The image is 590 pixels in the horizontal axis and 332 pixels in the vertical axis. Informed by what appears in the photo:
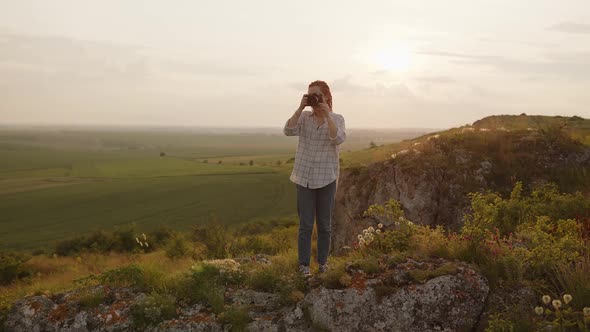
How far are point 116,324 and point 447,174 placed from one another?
8104 mm

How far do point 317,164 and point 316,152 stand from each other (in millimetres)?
169

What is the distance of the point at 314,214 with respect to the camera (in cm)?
586

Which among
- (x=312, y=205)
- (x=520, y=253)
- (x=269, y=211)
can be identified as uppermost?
(x=312, y=205)

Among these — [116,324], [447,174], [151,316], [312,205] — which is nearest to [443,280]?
[312,205]

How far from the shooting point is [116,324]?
4.92 m

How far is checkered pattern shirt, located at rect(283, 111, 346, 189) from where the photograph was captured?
5609mm

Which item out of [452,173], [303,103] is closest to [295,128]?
[303,103]

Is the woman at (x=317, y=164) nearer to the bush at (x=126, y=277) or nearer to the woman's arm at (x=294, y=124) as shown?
the woman's arm at (x=294, y=124)

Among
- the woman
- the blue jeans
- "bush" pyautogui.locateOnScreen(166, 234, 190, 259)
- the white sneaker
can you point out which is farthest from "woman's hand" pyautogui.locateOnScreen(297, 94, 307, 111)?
"bush" pyautogui.locateOnScreen(166, 234, 190, 259)

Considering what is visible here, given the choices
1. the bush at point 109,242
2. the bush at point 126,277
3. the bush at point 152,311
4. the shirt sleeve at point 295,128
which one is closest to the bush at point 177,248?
the bush at point 109,242

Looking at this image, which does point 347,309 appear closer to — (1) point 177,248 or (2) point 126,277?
(2) point 126,277

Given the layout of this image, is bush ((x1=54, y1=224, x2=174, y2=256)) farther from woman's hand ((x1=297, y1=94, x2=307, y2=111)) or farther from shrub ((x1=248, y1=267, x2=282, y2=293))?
woman's hand ((x1=297, y1=94, x2=307, y2=111))

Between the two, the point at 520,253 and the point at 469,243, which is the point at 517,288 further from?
the point at 469,243

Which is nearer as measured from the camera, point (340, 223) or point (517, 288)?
point (517, 288)
